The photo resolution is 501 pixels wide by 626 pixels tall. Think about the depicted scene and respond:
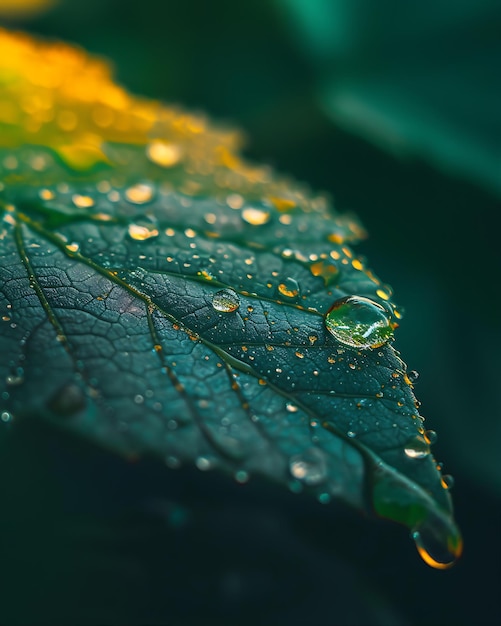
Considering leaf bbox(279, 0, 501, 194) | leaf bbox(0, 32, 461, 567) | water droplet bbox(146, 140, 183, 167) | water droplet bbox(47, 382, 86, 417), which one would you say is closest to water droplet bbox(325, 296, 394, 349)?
leaf bbox(0, 32, 461, 567)

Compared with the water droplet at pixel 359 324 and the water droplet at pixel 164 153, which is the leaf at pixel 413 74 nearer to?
the water droplet at pixel 164 153

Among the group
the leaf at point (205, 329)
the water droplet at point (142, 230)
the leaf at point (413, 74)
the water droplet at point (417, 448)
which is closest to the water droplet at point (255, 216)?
the leaf at point (205, 329)

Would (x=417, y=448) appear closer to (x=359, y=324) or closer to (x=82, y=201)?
(x=359, y=324)

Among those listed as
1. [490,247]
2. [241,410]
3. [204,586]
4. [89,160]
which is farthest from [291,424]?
[490,247]

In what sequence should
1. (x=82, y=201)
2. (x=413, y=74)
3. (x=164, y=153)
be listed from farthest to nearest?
(x=413, y=74) < (x=164, y=153) < (x=82, y=201)

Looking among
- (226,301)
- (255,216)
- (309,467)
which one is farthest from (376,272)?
(309,467)

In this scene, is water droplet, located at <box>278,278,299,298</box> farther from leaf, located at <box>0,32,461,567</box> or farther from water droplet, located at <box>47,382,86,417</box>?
water droplet, located at <box>47,382,86,417</box>
